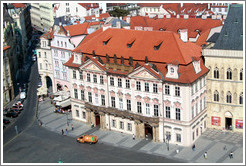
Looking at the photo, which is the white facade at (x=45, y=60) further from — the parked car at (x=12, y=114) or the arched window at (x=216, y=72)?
the arched window at (x=216, y=72)

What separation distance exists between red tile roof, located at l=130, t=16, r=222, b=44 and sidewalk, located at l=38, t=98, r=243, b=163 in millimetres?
31867

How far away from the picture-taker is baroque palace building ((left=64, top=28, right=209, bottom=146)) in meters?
93.9

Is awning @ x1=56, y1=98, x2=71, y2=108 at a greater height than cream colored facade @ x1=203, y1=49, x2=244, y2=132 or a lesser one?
lesser

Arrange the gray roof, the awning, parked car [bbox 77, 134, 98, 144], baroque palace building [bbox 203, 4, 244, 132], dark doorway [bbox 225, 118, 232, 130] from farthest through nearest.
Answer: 1. the awning
2. dark doorway [bbox 225, 118, 232, 130]
3. parked car [bbox 77, 134, 98, 144]
4. baroque palace building [bbox 203, 4, 244, 132]
5. the gray roof

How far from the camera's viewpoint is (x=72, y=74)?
111125 millimetres

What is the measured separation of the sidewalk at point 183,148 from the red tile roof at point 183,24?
31.9 m

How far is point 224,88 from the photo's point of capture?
325 feet

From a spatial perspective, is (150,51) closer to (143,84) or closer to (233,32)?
(143,84)

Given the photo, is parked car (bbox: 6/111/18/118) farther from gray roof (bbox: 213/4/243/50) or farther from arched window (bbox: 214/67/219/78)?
gray roof (bbox: 213/4/243/50)

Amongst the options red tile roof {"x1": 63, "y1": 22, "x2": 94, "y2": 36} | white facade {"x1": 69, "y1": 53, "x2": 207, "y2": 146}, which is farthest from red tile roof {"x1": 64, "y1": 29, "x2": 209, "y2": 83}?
red tile roof {"x1": 63, "y1": 22, "x2": 94, "y2": 36}

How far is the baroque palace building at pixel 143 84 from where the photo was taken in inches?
3696

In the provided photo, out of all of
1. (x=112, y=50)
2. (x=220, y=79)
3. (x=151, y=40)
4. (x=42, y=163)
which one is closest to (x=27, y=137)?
(x=42, y=163)

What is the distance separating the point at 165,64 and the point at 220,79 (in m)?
13.5

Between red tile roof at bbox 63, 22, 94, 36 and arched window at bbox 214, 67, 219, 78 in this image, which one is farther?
red tile roof at bbox 63, 22, 94, 36
